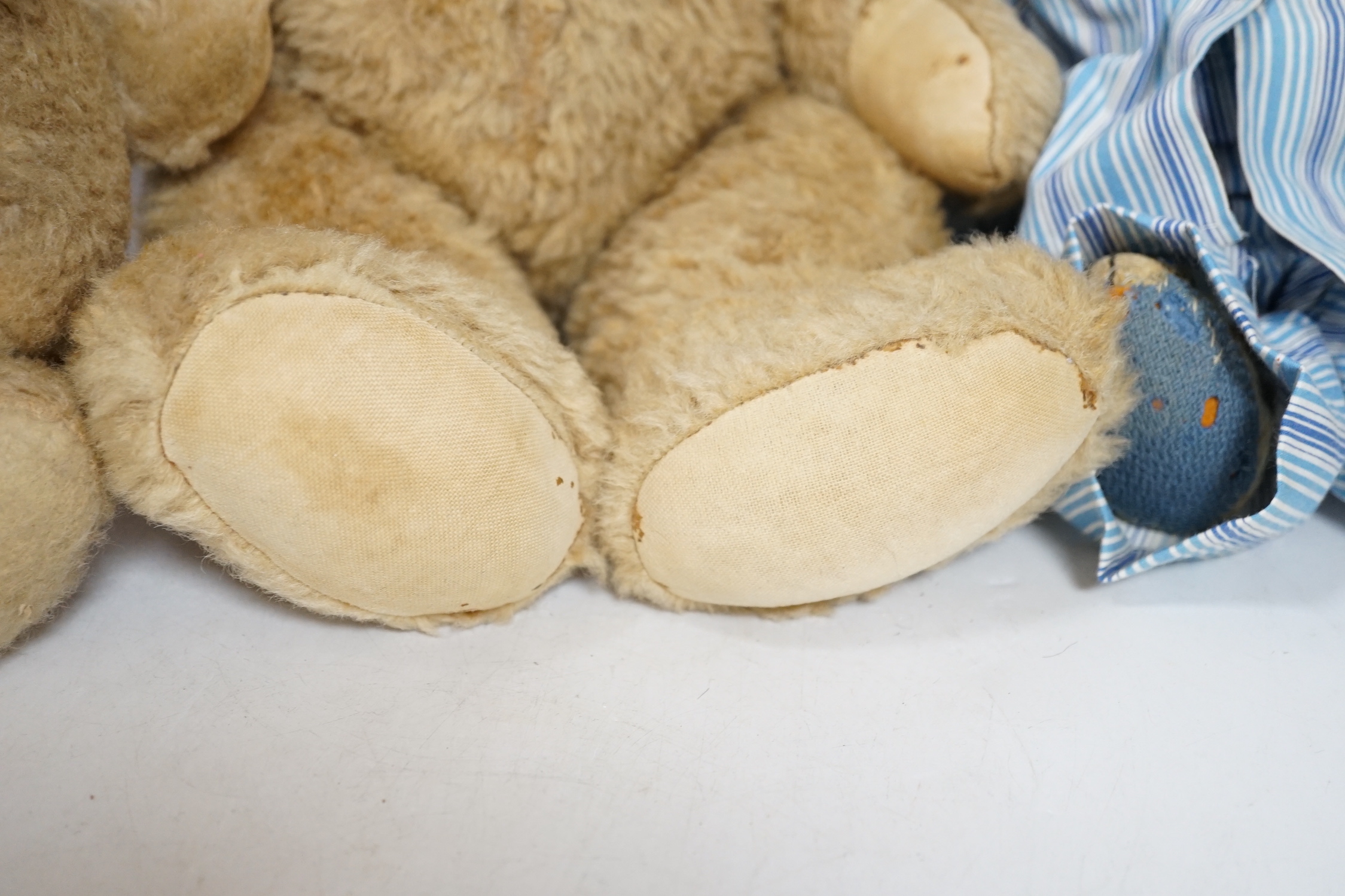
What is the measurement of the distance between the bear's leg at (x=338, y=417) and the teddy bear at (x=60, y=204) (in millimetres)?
20

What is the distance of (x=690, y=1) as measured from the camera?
2.23 feet

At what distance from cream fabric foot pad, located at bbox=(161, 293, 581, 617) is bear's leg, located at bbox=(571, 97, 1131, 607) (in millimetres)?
75

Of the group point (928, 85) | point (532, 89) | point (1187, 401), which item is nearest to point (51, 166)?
point (532, 89)

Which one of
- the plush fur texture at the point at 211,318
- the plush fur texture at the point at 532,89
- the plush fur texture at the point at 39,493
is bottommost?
the plush fur texture at the point at 39,493

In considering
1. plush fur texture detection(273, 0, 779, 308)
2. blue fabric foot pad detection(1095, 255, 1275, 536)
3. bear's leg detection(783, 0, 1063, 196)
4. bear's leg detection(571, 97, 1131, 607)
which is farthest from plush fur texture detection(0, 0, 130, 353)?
blue fabric foot pad detection(1095, 255, 1275, 536)

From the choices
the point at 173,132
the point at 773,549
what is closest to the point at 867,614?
the point at 773,549

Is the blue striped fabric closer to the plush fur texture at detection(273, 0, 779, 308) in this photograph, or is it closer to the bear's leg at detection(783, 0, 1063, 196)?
the bear's leg at detection(783, 0, 1063, 196)

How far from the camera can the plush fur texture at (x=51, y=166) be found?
1.61ft

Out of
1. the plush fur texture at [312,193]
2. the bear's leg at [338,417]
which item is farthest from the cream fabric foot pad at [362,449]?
the plush fur texture at [312,193]

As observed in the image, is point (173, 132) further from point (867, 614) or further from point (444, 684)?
point (867, 614)

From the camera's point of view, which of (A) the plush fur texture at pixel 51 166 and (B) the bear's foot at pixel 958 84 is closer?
(A) the plush fur texture at pixel 51 166

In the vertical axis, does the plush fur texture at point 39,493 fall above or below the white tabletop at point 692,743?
above

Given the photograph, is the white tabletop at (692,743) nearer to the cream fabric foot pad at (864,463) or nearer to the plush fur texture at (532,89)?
the cream fabric foot pad at (864,463)

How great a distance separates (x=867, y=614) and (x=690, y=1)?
0.43 metres
